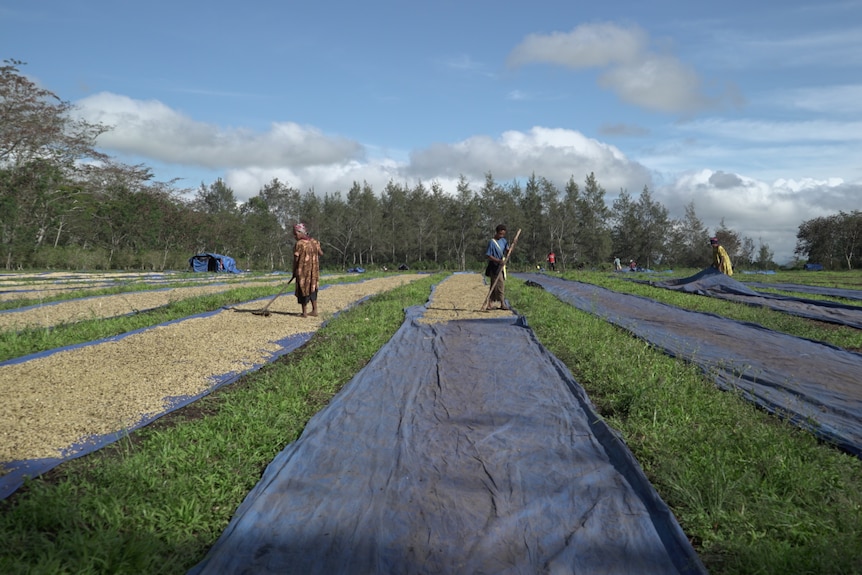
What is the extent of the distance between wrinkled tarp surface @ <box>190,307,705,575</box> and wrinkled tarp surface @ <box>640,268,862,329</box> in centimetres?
736

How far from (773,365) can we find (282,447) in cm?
491

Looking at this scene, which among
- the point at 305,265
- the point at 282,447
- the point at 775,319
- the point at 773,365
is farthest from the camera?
the point at 305,265

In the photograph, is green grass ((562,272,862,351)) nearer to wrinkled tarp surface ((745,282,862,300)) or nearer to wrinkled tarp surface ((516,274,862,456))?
wrinkled tarp surface ((516,274,862,456))

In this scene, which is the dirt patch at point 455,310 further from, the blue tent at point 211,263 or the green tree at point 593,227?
the green tree at point 593,227

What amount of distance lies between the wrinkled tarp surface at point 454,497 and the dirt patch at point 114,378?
148cm

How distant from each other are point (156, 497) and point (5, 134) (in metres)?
28.4

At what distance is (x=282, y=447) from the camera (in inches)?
135

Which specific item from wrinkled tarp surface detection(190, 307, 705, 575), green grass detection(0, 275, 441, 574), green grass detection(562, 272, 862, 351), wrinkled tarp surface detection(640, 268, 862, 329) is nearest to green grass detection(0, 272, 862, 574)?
green grass detection(0, 275, 441, 574)

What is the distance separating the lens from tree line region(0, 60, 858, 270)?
2458 cm

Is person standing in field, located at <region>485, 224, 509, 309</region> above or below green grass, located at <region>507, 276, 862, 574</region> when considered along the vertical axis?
above

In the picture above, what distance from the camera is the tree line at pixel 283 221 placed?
24.6m

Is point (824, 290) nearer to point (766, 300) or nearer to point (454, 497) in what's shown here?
point (766, 300)

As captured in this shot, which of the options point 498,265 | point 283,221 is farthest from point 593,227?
point 498,265

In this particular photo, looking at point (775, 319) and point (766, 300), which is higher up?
point (766, 300)
